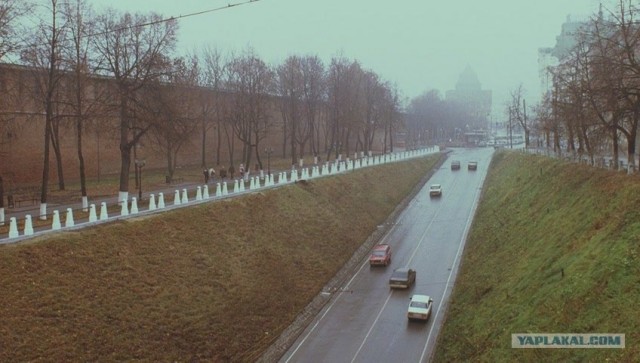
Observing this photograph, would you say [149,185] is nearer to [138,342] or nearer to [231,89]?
[231,89]

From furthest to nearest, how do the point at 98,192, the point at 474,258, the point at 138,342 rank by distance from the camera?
the point at 98,192, the point at 474,258, the point at 138,342

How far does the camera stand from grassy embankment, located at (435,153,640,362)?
44.4 feet

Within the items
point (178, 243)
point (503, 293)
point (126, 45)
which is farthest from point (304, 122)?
point (503, 293)

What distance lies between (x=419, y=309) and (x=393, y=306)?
2.45 m

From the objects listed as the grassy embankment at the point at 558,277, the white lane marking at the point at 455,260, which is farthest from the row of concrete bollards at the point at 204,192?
the grassy embankment at the point at 558,277

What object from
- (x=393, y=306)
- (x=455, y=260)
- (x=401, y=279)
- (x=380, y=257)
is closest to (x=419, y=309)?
(x=393, y=306)

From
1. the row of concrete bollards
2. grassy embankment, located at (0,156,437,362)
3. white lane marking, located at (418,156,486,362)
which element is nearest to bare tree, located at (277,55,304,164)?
the row of concrete bollards

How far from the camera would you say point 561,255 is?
63.2 feet

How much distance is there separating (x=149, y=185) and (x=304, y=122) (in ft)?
135

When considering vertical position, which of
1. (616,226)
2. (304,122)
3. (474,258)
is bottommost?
(474,258)

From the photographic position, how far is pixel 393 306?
2464 centimetres

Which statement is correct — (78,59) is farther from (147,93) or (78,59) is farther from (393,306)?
(393,306)

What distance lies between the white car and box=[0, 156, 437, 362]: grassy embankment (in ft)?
16.5

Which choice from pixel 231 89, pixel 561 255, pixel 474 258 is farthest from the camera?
pixel 231 89
